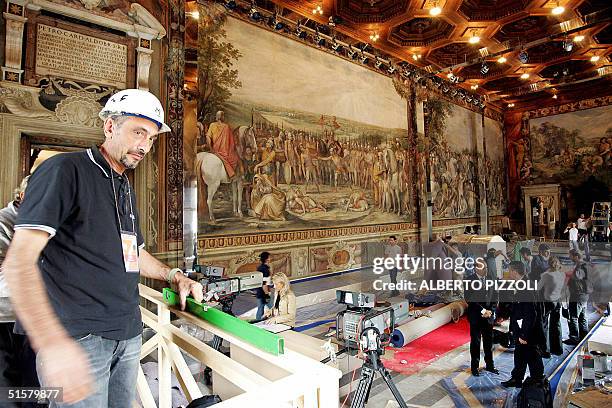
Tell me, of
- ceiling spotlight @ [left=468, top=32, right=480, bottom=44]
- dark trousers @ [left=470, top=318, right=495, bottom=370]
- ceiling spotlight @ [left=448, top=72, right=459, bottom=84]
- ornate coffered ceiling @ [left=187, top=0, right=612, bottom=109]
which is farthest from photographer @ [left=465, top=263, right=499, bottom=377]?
ceiling spotlight @ [left=448, top=72, right=459, bottom=84]

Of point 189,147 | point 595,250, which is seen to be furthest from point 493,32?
point 189,147

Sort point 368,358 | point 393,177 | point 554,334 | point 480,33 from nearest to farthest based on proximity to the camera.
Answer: point 368,358 → point 554,334 → point 480,33 → point 393,177

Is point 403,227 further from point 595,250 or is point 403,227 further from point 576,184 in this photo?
point 576,184

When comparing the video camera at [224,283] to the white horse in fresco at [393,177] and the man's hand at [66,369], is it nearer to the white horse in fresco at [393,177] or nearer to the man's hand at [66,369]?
the man's hand at [66,369]

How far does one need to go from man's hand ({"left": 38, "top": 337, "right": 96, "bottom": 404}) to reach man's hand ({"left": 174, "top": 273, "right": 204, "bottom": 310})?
71 cm

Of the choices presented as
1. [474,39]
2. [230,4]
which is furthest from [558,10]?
[230,4]

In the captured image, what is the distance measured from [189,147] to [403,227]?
968cm

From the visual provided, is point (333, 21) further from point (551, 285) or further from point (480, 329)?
point (480, 329)

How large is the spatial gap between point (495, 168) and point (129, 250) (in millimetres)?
22813

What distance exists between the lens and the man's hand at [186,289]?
6.13 ft

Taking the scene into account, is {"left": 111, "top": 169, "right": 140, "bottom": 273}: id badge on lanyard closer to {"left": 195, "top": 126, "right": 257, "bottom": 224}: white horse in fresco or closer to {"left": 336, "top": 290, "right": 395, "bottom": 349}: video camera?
{"left": 336, "top": 290, "right": 395, "bottom": 349}: video camera

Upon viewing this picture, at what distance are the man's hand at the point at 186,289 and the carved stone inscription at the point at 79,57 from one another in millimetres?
6336

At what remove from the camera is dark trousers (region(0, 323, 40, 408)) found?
2402 mm

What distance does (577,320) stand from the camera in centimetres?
648
